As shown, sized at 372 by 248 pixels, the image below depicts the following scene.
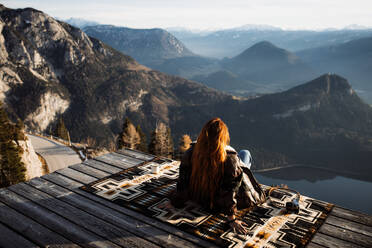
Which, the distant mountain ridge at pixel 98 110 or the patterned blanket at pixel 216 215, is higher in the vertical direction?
the patterned blanket at pixel 216 215

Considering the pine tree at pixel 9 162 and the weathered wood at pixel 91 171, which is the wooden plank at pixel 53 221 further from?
the pine tree at pixel 9 162

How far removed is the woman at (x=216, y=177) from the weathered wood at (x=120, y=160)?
3.15 meters

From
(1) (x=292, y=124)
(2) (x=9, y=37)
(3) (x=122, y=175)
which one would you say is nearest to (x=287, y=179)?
(1) (x=292, y=124)

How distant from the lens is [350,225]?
5.84 metres

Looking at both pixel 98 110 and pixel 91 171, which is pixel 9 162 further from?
pixel 98 110

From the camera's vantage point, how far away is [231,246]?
197 inches

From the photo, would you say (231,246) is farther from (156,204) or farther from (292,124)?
(292,124)

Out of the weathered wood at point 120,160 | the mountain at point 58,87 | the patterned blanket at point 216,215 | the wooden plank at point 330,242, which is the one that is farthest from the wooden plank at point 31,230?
the mountain at point 58,87

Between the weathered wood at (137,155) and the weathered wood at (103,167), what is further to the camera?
the weathered wood at (137,155)

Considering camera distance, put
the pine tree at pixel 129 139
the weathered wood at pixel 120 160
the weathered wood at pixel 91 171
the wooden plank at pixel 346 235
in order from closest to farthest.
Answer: the wooden plank at pixel 346 235, the weathered wood at pixel 91 171, the weathered wood at pixel 120 160, the pine tree at pixel 129 139

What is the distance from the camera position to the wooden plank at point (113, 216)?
5.17 metres

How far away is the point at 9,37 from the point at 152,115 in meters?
90.9

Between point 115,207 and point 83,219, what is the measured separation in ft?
2.52

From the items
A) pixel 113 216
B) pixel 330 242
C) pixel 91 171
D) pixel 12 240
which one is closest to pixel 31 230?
pixel 12 240
